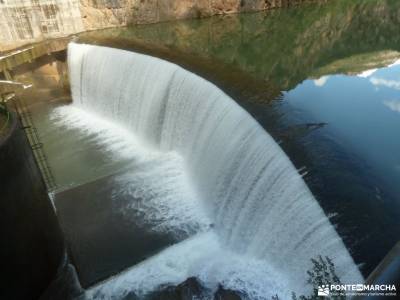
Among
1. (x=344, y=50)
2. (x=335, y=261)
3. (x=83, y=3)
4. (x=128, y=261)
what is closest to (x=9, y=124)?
(x=128, y=261)

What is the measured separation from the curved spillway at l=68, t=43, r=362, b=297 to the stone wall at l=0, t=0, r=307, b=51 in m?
6.41

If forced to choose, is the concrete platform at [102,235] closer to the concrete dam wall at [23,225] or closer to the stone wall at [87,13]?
the concrete dam wall at [23,225]

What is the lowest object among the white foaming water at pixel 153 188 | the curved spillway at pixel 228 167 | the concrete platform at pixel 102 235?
the concrete platform at pixel 102 235

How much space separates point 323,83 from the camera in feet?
30.6

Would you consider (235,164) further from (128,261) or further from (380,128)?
(380,128)

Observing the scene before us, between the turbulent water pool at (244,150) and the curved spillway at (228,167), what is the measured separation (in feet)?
0.08

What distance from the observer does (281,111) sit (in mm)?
7070

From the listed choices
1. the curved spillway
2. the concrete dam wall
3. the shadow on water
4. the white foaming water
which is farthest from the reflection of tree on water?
the concrete dam wall

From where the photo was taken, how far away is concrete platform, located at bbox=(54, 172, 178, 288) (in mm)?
5969

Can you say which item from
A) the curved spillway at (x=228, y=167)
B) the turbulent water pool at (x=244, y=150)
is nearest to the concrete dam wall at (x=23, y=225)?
the turbulent water pool at (x=244, y=150)

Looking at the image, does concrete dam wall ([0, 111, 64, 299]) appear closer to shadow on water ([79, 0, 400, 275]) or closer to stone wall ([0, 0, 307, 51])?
shadow on water ([79, 0, 400, 275])

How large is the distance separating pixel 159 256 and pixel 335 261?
2.77m

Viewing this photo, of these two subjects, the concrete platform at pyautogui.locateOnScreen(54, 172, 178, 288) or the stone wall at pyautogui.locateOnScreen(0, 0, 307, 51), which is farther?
the stone wall at pyautogui.locateOnScreen(0, 0, 307, 51)

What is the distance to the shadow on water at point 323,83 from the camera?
188 inches
